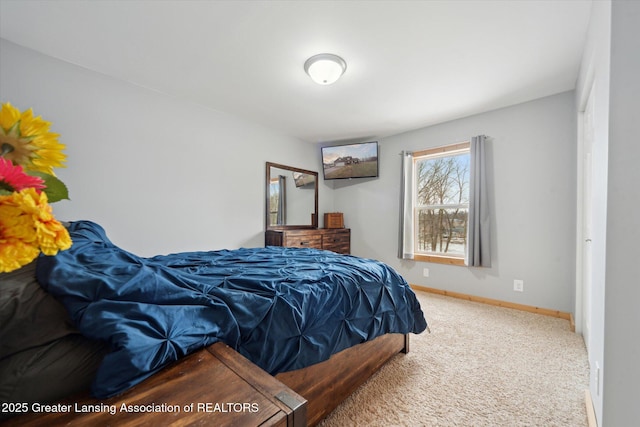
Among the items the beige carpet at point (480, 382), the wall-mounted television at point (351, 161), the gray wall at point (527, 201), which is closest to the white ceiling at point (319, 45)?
the gray wall at point (527, 201)

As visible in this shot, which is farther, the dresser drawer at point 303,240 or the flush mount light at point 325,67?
the dresser drawer at point 303,240

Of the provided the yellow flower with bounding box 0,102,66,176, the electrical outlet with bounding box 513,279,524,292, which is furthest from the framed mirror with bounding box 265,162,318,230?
the yellow flower with bounding box 0,102,66,176

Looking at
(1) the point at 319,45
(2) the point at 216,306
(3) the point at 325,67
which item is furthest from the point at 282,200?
(2) the point at 216,306

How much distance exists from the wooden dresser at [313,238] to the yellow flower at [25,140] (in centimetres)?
307

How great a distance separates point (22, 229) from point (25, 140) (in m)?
0.19

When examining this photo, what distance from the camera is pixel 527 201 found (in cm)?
285

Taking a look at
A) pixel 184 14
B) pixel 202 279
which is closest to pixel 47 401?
pixel 202 279

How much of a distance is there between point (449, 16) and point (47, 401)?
253 cm

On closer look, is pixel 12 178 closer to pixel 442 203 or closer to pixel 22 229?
pixel 22 229

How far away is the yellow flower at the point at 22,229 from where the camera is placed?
33cm

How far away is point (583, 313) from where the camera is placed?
7.34 ft

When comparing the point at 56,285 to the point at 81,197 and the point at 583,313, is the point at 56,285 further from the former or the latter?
the point at 583,313

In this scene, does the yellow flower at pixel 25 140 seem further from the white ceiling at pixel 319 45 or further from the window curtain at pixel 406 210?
the window curtain at pixel 406 210

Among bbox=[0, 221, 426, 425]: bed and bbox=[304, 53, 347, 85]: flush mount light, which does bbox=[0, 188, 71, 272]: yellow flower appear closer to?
bbox=[0, 221, 426, 425]: bed
